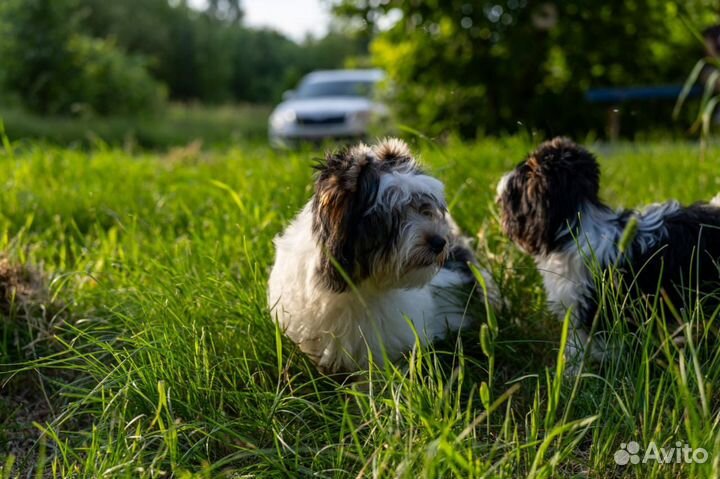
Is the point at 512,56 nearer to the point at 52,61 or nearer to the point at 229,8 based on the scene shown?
the point at 52,61

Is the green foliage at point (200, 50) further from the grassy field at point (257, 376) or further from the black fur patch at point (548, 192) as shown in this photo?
the black fur patch at point (548, 192)

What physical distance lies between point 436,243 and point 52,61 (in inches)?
674

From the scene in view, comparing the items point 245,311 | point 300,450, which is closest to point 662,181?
point 245,311

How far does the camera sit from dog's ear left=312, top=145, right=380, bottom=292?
2.77 metres

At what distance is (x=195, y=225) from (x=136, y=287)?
121cm

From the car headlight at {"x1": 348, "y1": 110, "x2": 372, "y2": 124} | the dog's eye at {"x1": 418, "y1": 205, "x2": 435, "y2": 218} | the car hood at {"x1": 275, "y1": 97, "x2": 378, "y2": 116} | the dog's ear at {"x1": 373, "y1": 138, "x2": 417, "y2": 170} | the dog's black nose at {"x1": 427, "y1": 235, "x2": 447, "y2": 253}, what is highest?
the dog's ear at {"x1": 373, "y1": 138, "x2": 417, "y2": 170}

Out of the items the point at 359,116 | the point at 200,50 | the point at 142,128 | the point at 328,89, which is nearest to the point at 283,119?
the point at 359,116

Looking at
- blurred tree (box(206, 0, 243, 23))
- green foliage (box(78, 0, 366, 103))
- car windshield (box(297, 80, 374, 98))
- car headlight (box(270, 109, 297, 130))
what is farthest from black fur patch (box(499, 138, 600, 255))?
blurred tree (box(206, 0, 243, 23))

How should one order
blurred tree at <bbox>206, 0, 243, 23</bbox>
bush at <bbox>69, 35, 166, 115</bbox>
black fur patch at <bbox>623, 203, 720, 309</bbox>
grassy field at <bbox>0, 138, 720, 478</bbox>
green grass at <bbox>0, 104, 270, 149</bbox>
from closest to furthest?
grassy field at <bbox>0, 138, 720, 478</bbox>, black fur patch at <bbox>623, 203, 720, 309</bbox>, green grass at <bbox>0, 104, 270, 149</bbox>, bush at <bbox>69, 35, 166, 115</bbox>, blurred tree at <bbox>206, 0, 243, 23</bbox>

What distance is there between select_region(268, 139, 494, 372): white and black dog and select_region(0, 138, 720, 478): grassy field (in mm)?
150

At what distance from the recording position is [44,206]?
5.16 m

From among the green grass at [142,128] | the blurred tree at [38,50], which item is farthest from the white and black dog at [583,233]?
the blurred tree at [38,50]

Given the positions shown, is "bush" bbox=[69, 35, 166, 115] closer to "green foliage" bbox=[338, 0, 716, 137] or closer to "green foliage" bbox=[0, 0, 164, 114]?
"green foliage" bbox=[0, 0, 164, 114]

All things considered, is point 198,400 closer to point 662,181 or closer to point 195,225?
point 195,225
